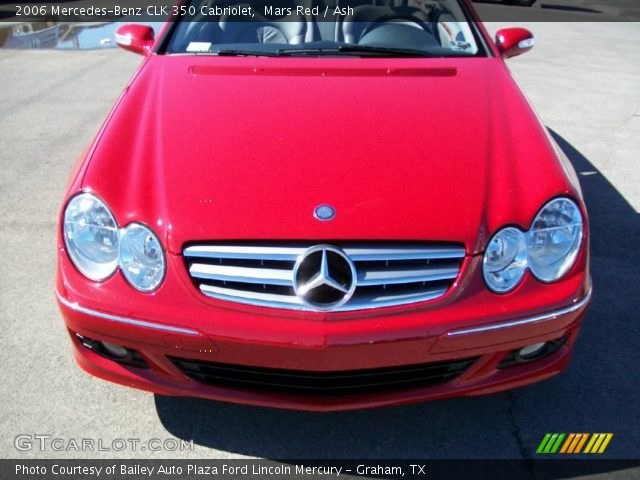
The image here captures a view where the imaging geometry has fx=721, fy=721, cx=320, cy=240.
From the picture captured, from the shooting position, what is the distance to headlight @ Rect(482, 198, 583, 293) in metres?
2.29

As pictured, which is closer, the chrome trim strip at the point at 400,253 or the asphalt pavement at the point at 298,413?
the chrome trim strip at the point at 400,253

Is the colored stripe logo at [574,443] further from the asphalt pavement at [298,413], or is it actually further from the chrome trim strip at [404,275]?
the chrome trim strip at [404,275]

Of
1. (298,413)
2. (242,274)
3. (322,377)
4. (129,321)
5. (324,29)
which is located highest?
(324,29)

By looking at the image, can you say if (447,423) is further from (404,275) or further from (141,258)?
(141,258)

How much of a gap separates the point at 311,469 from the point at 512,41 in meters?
2.62

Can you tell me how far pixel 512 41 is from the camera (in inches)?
155

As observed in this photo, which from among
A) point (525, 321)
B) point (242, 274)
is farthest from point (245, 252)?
point (525, 321)

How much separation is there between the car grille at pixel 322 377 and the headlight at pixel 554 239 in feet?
1.27

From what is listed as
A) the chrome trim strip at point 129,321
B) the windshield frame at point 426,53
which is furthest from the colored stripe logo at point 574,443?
the windshield frame at point 426,53

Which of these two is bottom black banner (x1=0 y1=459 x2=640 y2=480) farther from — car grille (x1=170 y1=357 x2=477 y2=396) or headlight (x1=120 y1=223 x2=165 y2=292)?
headlight (x1=120 y1=223 x2=165 y2=292)

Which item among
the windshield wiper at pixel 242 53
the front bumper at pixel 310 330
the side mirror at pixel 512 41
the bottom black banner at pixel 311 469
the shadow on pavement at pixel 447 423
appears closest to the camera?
the front bumper at pixel 310 330

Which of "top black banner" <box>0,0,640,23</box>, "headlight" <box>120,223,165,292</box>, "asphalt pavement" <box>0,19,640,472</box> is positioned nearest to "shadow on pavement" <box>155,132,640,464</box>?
"asphalt pavement" <box>0,19,640,472</box>

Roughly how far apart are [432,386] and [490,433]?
15.9 inches

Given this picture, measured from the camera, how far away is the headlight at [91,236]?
91.4 inches
